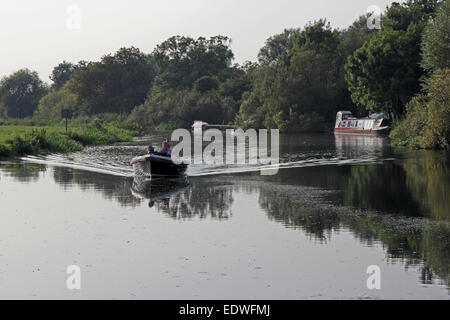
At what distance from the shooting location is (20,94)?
16138 centimetres

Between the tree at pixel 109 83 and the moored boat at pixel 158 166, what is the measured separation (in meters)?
109

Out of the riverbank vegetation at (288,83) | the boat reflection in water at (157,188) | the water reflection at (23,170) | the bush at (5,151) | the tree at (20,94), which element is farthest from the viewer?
the tree at (20,94)

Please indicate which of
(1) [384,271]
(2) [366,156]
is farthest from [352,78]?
(1) [384,271]

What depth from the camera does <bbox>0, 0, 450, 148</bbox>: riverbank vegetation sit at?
172ft

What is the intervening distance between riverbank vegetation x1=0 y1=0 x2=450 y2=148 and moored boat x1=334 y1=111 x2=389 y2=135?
1475mm

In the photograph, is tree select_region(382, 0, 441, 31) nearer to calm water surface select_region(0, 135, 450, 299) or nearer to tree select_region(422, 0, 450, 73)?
tree select_region(422, 0, 450, 73)

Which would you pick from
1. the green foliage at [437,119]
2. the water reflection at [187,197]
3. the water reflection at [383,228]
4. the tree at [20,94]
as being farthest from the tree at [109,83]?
the water reflection at [383,228]

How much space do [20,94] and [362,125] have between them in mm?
108187

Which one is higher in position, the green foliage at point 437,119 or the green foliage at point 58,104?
the green foliage at point 58,104

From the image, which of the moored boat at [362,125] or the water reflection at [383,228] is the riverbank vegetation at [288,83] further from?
the water reflection at [383,228]

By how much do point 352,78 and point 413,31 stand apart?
8.32m

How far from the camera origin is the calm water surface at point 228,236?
36.1ft

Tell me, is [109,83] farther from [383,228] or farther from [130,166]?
[383,228]

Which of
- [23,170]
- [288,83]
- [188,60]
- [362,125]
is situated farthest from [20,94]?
[23,170]
